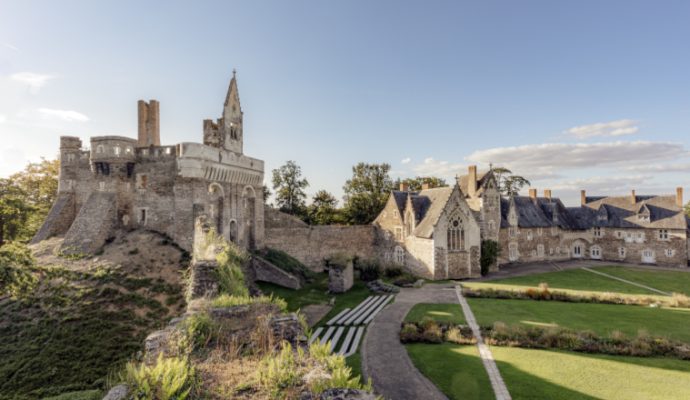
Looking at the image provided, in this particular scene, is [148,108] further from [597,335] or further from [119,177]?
[597,335]

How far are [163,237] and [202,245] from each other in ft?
29.8

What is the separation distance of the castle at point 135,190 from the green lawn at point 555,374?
60.2 feet

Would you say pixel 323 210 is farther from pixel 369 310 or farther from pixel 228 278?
pixel 228 278

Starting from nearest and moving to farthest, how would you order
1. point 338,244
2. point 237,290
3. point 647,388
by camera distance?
point 647,388, point 237,290, point 338,244

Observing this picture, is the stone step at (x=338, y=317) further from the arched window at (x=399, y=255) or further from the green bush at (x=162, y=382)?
the arched window at (x=399, y=255)

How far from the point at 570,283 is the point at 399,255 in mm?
15085

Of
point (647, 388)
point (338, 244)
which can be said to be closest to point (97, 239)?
point (338, 244)

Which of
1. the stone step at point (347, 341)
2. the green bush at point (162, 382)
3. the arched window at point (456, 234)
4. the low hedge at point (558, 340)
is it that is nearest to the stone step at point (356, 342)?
the stone step at point (347, 341)

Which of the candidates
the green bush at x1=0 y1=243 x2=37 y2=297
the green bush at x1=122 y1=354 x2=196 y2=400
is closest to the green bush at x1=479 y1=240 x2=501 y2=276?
the green bush at x1=122 y1=354 x2=196 y2=400

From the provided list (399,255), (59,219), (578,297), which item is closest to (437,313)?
(578,297)

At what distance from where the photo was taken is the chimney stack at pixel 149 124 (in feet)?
87.1

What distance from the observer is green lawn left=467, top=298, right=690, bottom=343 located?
15.8 metres

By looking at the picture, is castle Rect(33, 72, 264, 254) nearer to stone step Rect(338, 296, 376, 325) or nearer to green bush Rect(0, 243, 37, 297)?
green bush Rect(0, 243, 37, 297)

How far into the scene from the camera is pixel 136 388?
176 inches
